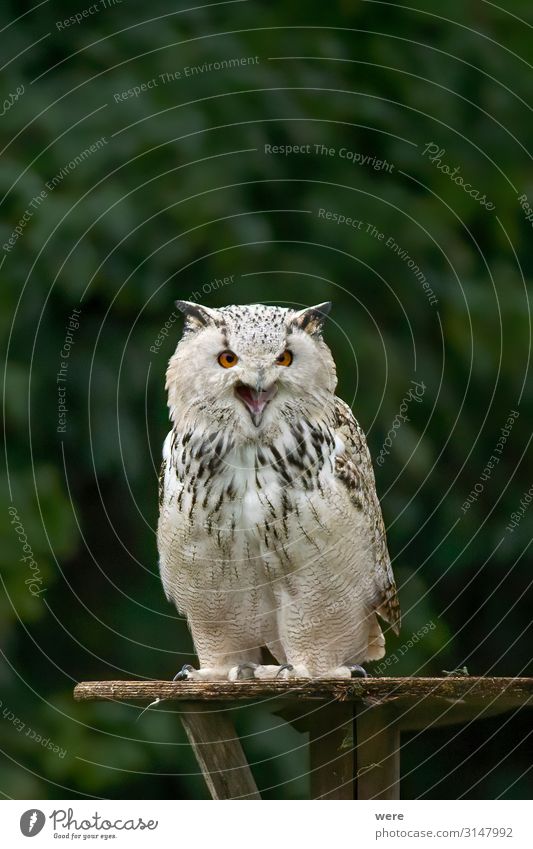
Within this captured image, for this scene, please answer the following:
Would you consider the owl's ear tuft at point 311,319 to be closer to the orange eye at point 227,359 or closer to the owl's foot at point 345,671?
the orange eye at point 227,359

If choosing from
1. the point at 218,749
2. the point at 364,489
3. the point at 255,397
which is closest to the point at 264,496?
the point at 255,397

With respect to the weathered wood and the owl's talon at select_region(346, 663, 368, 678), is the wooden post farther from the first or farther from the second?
the owl's talon at select_region(346, 663, 368, 678)

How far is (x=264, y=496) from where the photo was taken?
3244mm

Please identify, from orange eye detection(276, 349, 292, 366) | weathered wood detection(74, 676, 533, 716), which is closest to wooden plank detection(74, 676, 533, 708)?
weathered wood detection(74, 676, 533, 716)

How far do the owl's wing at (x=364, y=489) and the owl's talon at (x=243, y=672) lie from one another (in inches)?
14.9

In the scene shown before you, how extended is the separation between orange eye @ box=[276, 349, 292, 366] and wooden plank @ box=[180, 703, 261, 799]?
754 millimetres

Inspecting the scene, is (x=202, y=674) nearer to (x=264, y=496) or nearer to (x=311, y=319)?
(x=264, y=496)

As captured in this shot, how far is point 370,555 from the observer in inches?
140

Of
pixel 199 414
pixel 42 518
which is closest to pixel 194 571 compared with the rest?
pixel 199 414

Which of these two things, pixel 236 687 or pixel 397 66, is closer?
pixel 236 687

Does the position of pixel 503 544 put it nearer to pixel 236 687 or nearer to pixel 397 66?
pixel 397 66

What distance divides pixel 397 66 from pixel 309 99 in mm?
359

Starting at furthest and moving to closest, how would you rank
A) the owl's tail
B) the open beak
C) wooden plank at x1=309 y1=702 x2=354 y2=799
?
1. the owl's tail
2. wooden plank at x1=309 y1=702 x2=354 y2=799
3. the open beak

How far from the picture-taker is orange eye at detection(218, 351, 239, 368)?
3.10 meters
